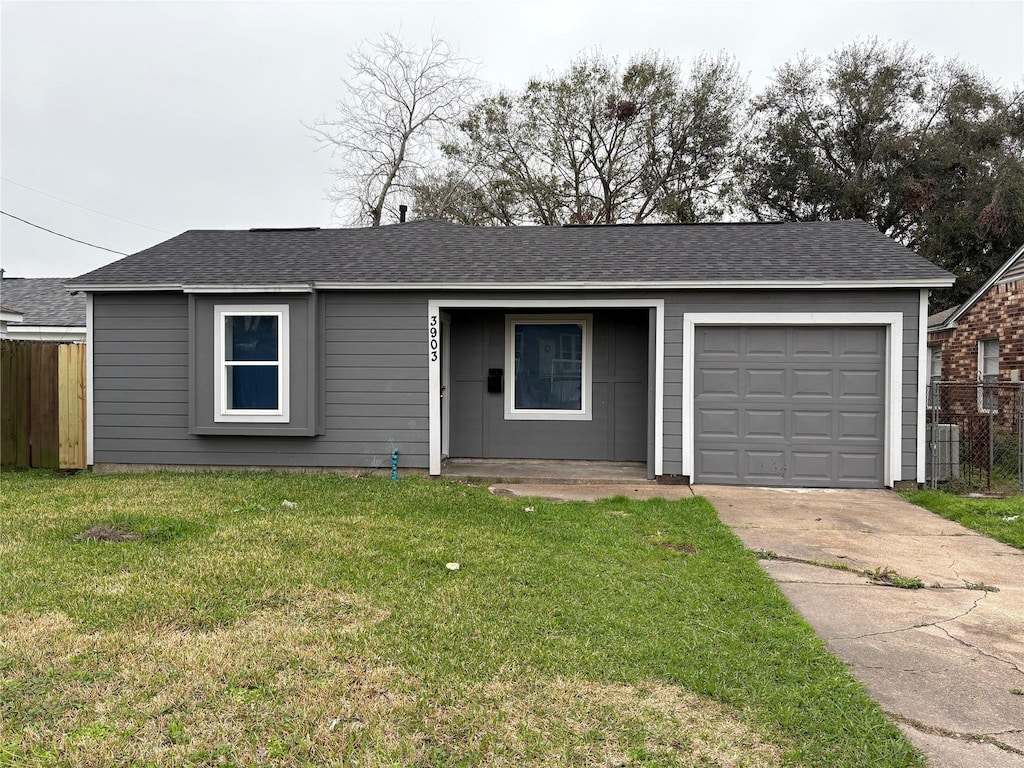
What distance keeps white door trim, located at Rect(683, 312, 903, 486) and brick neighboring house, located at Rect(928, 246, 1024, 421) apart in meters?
5.50

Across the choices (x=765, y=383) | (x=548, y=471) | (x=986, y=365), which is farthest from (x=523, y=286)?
(x=986, y=365)

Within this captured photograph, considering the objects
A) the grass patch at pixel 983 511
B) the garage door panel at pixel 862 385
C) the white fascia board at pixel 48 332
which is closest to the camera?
the grass patch at pixel 983 511

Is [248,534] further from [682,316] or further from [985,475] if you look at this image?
[985,475]

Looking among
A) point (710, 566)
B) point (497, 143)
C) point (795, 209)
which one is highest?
point (497, 143)

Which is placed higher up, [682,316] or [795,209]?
[795,209]

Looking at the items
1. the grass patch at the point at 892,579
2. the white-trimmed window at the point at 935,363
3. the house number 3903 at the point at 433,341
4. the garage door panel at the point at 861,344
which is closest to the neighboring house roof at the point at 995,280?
the white-trimmed window at the point at 935,363

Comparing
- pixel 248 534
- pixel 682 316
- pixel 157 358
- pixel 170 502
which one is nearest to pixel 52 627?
pixel 248 534

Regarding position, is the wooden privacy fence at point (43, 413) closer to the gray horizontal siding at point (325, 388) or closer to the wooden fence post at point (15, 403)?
the wooden fence post at point (15, 403)

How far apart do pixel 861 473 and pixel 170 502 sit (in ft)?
25.4

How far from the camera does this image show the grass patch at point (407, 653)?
260 centimetres

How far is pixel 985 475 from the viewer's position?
9164mm

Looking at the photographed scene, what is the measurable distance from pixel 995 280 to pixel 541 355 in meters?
9.02

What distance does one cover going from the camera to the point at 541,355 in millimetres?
10219

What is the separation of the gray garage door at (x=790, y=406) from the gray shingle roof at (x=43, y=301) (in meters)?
17.3
